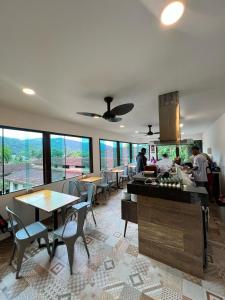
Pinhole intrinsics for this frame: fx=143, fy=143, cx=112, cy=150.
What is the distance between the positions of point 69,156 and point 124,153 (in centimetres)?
432

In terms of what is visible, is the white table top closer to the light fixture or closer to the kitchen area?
the kitchen area

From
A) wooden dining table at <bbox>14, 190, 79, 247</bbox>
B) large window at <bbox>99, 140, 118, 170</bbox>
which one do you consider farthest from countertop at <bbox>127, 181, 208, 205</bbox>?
large window at <bbox>99, 140, 118, 170</bbox>

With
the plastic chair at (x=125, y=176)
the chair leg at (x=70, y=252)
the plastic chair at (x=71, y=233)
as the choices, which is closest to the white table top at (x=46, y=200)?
the plastic chair at (x=71, y=233)

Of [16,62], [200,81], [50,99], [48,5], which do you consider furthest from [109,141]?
[48,5]

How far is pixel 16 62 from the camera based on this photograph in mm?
1491

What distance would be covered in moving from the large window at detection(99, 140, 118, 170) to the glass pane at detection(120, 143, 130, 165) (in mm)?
716

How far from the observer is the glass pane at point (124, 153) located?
7877mm

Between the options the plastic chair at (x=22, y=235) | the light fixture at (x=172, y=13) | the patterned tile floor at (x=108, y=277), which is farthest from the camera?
the plastic chair at (x=22, y=235)

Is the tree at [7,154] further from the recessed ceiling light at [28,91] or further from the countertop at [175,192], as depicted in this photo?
the countertop at [175,192]

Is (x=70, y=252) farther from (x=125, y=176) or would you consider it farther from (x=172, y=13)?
(x=125, y=176)

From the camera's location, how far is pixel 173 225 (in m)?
1.85

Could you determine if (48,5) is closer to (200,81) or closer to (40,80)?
(40,80)

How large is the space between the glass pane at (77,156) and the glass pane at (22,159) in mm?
916

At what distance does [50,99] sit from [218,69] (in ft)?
8.23
